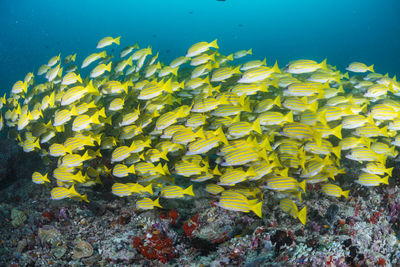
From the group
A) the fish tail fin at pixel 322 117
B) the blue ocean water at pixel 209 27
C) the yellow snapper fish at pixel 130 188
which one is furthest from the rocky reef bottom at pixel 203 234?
the blue ocean water at pixel 209 27

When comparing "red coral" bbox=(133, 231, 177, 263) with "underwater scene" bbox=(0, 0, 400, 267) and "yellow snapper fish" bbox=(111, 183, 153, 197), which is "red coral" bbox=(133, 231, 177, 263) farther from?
"yellow snapper fish" bbox=(111, 183, 153, 197)

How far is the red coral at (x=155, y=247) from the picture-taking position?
4.29 meters

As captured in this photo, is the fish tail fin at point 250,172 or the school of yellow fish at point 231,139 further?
the school of yellow fish at point 231,139

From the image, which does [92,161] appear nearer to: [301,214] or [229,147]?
[229,147]

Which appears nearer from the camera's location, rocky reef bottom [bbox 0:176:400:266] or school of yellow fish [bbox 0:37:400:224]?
rocky reef bottom [bbox 0:176:400:266]

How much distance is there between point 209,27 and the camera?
402ft

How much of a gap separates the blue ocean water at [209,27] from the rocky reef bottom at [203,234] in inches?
2478

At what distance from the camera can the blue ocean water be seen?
80.5 meters

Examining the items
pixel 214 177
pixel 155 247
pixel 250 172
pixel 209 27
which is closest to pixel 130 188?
pixel 155 247

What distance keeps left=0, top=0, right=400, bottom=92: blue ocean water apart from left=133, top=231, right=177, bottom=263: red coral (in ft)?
213

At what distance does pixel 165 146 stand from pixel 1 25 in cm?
12991

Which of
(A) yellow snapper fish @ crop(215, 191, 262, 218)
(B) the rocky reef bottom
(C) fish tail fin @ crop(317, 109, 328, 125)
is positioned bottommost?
(B) the rocky reef bottom

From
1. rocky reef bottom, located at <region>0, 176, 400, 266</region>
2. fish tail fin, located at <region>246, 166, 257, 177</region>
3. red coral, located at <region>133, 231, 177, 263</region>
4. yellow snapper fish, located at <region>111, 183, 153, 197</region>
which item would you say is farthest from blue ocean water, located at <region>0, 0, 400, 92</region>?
fish tail fin, located at <region>246, 166, 257, 177</region>

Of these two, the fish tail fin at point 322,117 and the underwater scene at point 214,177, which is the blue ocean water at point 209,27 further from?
the fish tail fin at point 322,117
